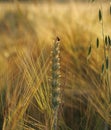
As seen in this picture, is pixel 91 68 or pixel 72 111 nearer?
pixel 72 111

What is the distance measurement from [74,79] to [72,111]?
0.75 feet

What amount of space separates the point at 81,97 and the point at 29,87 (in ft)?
2.15

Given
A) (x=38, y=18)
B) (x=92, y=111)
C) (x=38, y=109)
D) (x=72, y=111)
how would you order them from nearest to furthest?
(x=38, y=109) < (x=92, y=111) < (x=72, y=111) < (x=38, y=18)

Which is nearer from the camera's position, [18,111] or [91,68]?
[18,111]

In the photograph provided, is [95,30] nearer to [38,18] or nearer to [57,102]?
[57,102]

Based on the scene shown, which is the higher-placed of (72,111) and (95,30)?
(95,30)

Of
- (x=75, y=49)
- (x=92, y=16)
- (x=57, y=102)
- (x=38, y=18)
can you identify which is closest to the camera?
(x=57, y=102)

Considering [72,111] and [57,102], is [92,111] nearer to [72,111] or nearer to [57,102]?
[72,111]

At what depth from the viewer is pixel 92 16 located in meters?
4.11

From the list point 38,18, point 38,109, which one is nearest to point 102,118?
point 38,109

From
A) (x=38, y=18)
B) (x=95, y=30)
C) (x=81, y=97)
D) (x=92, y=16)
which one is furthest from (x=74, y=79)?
(x=38, y=18)

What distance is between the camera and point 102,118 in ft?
7.57

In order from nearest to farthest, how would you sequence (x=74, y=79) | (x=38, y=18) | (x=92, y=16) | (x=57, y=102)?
(x=57, y=102) → (x=74, y=79) → (x=92, y=16) → (x=38, y=18)

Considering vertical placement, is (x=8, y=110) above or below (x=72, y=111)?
above
